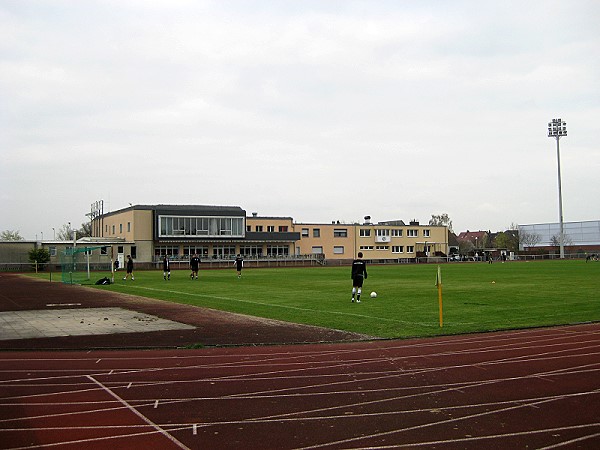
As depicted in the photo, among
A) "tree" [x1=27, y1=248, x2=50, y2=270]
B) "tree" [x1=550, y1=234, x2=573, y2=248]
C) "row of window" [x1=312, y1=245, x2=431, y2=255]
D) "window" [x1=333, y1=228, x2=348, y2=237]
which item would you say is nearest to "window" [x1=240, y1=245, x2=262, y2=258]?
"row of window" [x1=312, y1=245, x2=431, y2=255]

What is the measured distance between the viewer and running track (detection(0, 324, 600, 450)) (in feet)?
21.9

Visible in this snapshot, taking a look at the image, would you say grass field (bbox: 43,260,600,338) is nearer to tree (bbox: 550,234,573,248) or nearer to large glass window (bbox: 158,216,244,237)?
large glass window (bbox: 158,216,244,237)

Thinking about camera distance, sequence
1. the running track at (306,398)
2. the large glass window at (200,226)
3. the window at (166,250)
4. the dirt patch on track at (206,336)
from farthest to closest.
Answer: the window at (166,250) → the large glass window at (200,226) → the dirt patch on track at (206,336) → the running track at (306,398)

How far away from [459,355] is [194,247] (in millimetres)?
76302

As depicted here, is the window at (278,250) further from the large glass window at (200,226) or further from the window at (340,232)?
the window at (340,232)

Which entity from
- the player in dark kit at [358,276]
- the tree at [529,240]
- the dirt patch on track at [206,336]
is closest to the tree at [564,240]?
the tree at [529,240]

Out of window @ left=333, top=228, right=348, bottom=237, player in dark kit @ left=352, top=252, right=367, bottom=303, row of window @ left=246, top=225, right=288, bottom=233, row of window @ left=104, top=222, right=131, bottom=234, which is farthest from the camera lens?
window @ left=333, top=228, right=348, bottom=237

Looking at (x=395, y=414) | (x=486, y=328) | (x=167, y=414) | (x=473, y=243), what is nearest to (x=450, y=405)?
(x=395, y=414)

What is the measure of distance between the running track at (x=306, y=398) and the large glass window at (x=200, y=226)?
235 feet

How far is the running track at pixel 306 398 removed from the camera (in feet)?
21.9

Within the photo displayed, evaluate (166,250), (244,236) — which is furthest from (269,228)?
(166,250)

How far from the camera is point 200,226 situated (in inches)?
3359

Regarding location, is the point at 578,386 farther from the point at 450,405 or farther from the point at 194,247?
the point at 194,247

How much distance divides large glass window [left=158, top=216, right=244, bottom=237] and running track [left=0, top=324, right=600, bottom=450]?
71.7 m
